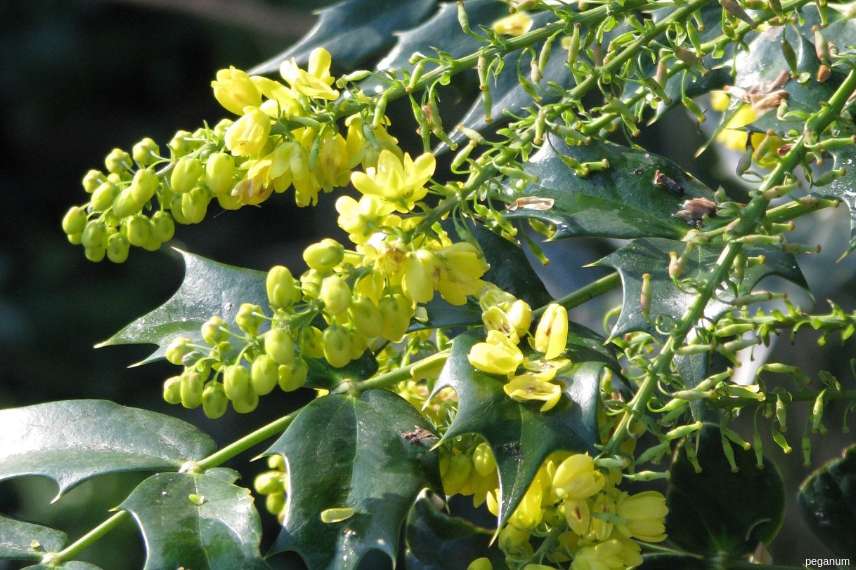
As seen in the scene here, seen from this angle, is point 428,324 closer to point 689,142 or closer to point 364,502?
point 364,502

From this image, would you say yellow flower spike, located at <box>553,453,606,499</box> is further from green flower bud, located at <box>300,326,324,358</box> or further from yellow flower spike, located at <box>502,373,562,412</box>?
green flower bud, located at <box>300,326,324,358</box>

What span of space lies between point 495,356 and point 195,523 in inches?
8.8

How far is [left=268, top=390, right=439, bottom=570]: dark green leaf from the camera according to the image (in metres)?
0.72

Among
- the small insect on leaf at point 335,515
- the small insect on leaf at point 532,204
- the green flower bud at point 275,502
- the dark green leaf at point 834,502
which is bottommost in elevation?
the dark green leaf at point 834,502

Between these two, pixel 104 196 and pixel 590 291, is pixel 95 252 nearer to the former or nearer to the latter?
pixel 104 196

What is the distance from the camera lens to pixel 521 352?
2.41 ft

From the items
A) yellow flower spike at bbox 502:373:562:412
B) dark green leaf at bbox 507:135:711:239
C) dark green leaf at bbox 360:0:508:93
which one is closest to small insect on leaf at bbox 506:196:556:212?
dark green leaf at bbox 507:135:711:239

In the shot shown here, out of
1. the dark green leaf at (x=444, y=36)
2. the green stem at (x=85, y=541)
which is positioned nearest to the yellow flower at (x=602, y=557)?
the green stem at (x=85, y=541)

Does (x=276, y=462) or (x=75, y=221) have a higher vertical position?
(x=75, y=221)

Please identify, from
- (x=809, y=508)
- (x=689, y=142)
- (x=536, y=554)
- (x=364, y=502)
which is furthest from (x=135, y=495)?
(x=689, y=142)

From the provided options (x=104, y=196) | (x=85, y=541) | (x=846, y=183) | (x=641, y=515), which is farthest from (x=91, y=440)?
(x=846, y=183)

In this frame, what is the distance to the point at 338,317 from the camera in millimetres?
706

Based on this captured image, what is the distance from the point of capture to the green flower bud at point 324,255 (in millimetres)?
692

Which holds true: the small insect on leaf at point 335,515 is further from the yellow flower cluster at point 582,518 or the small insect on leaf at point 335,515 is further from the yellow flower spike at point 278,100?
the yellow flower spike at point 278,100
